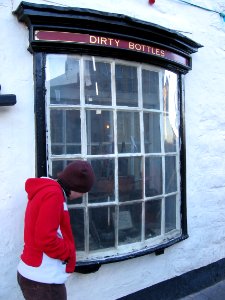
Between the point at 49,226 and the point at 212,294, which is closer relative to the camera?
the point at 49,226

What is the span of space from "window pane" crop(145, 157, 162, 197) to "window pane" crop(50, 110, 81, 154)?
2.82 ft

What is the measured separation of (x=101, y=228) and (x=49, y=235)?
122cm

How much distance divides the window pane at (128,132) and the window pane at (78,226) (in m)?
0.71

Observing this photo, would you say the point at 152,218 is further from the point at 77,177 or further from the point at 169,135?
the point at 77,177

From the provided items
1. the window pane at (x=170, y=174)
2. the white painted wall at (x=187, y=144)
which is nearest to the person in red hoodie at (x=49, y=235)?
the white painted wall at (x=187, y=144)

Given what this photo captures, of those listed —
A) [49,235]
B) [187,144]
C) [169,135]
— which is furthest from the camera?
[187,144]

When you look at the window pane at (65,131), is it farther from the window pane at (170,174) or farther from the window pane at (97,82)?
the window pane at (170,174)

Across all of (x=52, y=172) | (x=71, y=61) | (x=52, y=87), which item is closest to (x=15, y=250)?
(x=52, y=172)

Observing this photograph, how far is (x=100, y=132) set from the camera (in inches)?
138

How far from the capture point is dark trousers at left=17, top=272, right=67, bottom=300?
8.30ft

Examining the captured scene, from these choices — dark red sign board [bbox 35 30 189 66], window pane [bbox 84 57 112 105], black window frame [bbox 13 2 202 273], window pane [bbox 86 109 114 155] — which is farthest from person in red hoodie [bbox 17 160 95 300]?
dark red sign board [bbox 35 30 189 66]

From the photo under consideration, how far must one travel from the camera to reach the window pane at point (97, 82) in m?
3.42

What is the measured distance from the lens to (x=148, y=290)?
397 centimetres

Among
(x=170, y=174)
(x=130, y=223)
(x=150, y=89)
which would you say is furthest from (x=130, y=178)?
(x=150, y=89)
